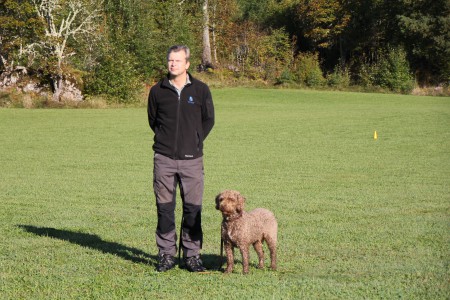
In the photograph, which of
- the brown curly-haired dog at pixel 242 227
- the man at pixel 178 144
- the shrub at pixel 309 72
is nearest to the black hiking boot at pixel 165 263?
the man at pixel 178 144

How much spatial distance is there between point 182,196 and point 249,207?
18.5 feet

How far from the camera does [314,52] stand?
74.3 meters

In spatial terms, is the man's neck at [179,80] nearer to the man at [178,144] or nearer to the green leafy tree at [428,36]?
the man at [178,144]

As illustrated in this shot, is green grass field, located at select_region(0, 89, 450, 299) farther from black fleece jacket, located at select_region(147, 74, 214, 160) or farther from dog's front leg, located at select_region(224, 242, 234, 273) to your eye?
black fleece jacket, located at select_region(147, 74, 214, 160)

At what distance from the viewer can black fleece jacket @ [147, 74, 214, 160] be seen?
24.2ft

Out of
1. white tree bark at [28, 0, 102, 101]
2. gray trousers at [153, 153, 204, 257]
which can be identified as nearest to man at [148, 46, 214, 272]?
gray trousers at [153, 153, 204, 257]

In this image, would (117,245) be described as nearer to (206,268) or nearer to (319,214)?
(206,268)

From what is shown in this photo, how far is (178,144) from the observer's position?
737 centimetres

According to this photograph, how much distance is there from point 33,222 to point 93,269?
14.2 ft

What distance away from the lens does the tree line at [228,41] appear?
48.7 metres

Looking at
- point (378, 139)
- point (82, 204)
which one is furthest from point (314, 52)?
point (82, 204)

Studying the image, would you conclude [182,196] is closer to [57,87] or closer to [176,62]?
[176,62]

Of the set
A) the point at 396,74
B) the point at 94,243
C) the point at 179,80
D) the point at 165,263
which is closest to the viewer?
the point at 179,80

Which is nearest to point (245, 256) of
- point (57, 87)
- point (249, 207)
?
point (249, 207)
